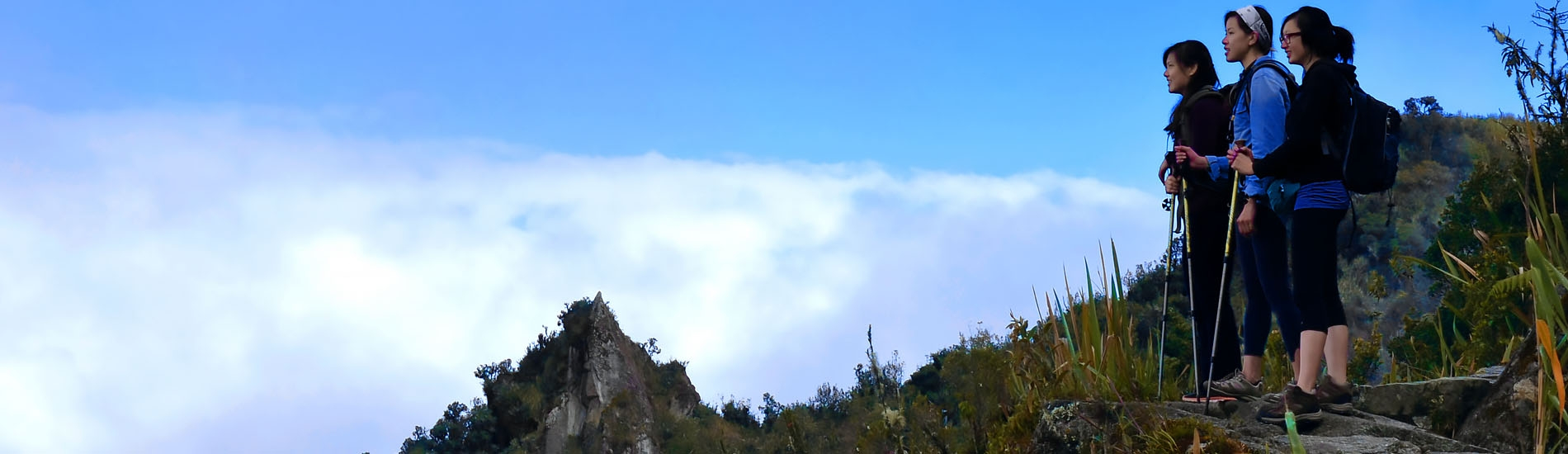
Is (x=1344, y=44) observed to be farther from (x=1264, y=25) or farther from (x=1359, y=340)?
(x=1359, y=340)

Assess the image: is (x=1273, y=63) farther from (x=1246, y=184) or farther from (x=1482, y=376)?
(x=1482, y=376)

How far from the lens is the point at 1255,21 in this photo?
15.3 feet

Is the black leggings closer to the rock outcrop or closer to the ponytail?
the ponytail

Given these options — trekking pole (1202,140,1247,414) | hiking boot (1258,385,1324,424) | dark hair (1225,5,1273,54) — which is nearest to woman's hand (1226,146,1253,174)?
trekking pole (1202,140,1247,414)

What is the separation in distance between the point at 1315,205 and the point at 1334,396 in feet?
2.42

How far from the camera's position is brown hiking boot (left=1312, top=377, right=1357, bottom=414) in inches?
175

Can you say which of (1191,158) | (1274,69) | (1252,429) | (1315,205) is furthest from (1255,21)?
(1252,429)

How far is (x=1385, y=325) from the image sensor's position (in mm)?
20969

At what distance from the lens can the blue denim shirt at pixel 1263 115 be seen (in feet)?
14.5

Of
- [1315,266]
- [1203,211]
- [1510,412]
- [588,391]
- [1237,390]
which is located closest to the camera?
[1510,412]

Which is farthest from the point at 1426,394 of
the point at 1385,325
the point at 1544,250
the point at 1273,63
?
the point at 1385,325

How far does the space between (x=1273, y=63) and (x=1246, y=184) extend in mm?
462

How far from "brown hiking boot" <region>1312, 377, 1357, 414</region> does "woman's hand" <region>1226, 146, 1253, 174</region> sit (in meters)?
0.83

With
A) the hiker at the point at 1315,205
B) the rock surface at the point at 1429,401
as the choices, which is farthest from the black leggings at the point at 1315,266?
the rock surface at the point at 1429,401
